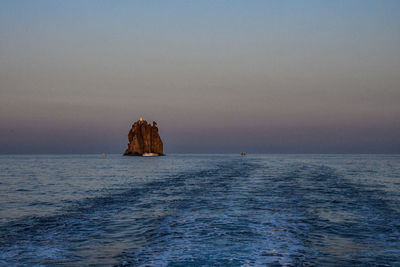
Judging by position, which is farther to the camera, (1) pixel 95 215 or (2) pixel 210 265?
(1) pixel 95 215

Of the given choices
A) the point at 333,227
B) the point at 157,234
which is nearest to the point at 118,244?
the point at 157,234

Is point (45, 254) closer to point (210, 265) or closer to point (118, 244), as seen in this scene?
point (118, 244)

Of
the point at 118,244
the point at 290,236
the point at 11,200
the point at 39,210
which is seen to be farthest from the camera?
the point at 11,200

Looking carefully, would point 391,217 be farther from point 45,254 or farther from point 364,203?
point 45,254

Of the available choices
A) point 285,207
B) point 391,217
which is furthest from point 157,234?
point 391,217

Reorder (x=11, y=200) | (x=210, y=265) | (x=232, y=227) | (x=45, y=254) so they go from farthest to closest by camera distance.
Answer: (x=11, y=200) → (x=232, y=227) → (x=45, y=254) → (x=210, y=265)

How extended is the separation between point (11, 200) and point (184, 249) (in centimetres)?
1570

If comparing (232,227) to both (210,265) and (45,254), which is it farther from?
(45,254)

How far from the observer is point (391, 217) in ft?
46.7

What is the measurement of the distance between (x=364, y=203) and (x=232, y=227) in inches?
419

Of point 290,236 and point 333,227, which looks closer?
point 290,236

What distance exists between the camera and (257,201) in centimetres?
1892

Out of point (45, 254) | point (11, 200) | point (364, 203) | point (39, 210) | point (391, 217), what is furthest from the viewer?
point (11, 200)

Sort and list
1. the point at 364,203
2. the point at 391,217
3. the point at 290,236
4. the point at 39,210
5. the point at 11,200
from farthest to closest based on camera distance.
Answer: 1. the point at 11,200
2. the point at 364,203
3. the point at 39,210
4. the point at 391,217
5. the point at 290,236
